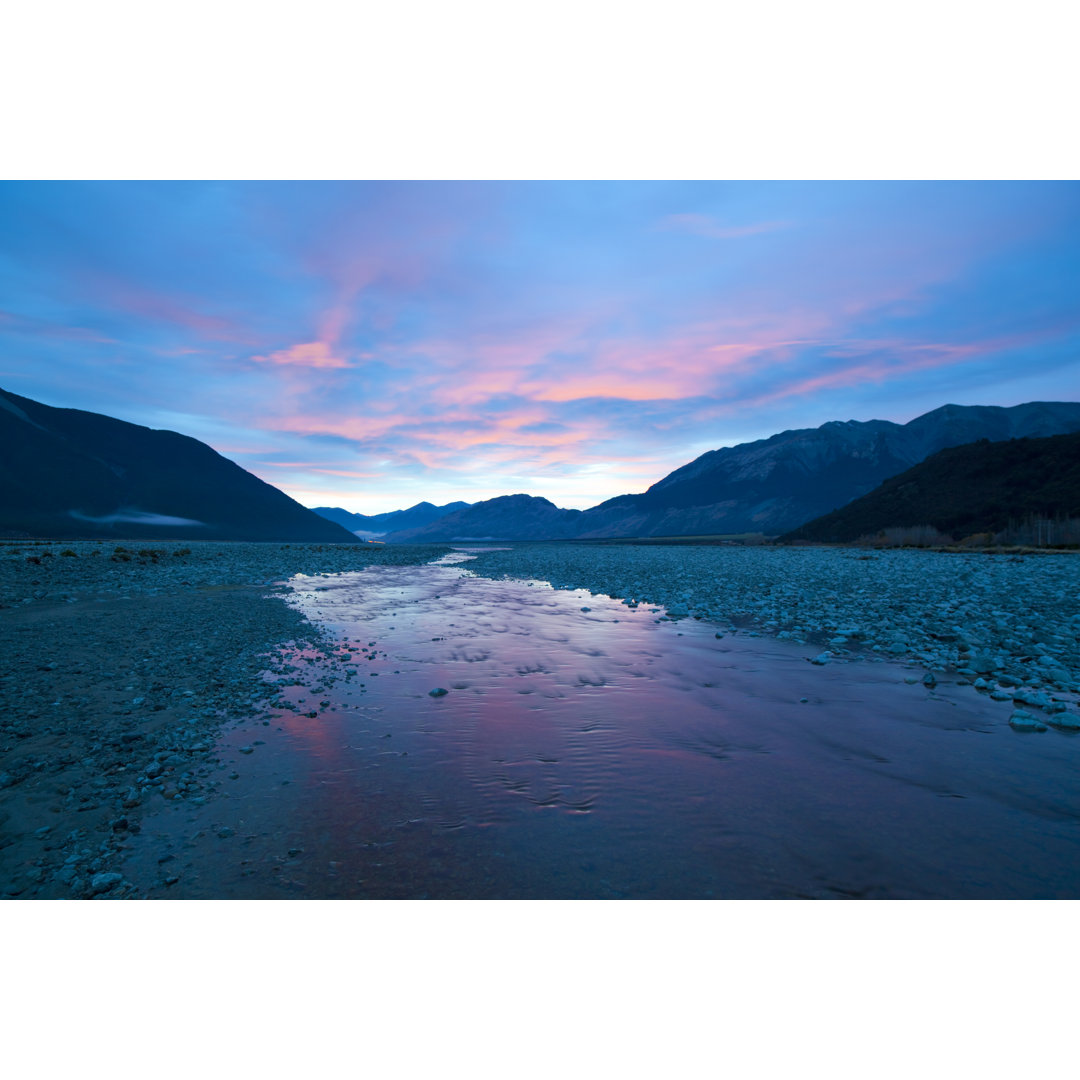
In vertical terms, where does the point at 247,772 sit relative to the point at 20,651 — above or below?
below

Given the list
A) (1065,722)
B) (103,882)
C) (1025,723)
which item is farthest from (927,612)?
(103,882)

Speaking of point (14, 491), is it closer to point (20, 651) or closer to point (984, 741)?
point (20, 651)

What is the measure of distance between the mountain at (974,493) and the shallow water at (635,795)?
5044 centimetres

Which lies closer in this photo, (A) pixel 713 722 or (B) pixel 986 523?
(A) pixel 713 722

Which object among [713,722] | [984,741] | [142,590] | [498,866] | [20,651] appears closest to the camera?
[498,866]

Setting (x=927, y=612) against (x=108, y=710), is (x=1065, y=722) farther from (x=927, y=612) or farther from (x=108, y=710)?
Answer: (x=108, y=710)

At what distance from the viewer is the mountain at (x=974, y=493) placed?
159 ft

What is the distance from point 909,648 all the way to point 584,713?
7.95m

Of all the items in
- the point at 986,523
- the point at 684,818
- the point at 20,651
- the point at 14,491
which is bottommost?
the point at 684,818

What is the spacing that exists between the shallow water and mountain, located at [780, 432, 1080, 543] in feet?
165

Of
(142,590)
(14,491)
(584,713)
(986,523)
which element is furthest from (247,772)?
(14,491)

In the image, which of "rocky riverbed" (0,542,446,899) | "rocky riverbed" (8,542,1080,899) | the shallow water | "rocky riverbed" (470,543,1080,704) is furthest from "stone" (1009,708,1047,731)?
"rocky riverbed" (0,542,446,899)

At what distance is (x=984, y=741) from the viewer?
7.07 m
